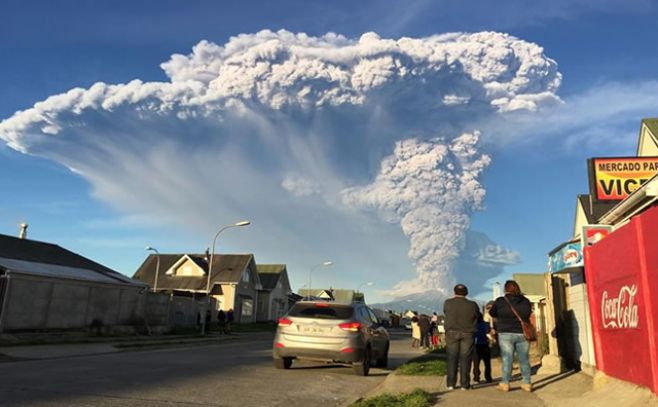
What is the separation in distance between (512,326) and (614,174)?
892 cm

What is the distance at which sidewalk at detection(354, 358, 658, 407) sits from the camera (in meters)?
6.34

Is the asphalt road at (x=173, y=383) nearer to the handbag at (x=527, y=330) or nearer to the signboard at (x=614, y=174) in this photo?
the handbag at (x=527, y=330)

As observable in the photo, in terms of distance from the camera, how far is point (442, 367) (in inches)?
465

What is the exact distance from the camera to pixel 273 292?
59.2 metres

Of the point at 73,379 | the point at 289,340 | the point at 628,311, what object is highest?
the point at 628,311

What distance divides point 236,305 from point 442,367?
39108 mm

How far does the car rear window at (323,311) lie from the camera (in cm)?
1124

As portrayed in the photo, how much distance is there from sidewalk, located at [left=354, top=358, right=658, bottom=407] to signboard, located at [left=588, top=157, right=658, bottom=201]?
6974mm

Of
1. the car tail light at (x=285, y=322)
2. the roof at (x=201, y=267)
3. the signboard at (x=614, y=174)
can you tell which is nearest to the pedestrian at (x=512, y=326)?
the car tail light at (x=285, y=322)

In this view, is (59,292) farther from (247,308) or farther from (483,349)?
(247,308)

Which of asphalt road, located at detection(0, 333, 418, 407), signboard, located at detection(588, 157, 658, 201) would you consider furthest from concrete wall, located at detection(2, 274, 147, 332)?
signboard, located at detection(588, 157, 658, 201)

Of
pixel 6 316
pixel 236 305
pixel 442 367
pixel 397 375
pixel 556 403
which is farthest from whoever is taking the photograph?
pixel 236 305

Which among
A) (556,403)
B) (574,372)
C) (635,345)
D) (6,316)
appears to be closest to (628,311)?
(635,345)

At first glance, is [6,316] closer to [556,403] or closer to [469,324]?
[469,324]
